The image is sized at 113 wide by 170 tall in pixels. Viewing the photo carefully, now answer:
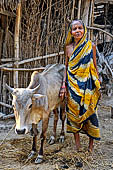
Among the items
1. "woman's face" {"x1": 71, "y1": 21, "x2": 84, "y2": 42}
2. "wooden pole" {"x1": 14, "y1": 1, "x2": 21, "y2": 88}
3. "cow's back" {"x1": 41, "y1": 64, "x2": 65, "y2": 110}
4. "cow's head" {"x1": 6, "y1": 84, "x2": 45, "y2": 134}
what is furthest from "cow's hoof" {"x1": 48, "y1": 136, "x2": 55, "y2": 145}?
"woman's face" {"x1": 71, "y1": 21, "x2": 84, "y2": 42}

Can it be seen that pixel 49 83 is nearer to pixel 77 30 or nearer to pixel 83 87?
pixel 83 87

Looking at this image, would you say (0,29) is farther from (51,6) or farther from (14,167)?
(14,167)

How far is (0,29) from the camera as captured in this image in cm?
551

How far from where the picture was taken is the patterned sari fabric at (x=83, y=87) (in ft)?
10.2

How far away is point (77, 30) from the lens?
3.09 meters

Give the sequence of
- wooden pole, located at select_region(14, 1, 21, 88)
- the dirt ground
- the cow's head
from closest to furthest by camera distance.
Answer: the cow's head < the dirt ground < wooden pole, located at select_region(14, 1, 21, 88)

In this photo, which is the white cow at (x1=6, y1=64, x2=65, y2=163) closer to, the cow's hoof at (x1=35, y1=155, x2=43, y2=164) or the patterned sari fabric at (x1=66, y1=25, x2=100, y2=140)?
the cow's hoof at (x1=35, y1=155, x2=43, y2=164)

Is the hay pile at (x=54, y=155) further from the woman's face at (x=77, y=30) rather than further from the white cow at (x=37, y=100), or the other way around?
the woman's face at (x=77, y=30)

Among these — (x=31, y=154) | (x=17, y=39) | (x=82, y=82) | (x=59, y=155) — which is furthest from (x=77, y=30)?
(x=17, y=39)

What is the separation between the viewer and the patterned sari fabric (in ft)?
10.2

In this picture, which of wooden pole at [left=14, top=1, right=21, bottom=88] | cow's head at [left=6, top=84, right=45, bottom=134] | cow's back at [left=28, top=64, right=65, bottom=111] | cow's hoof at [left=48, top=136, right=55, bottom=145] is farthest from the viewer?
wooden pole at [left=14, top=1, right=21, bottom=88]

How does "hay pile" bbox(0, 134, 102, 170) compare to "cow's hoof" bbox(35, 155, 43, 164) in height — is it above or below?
below

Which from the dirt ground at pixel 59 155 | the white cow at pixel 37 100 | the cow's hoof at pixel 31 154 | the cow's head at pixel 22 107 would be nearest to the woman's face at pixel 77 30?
the white cow at pixel 37 100

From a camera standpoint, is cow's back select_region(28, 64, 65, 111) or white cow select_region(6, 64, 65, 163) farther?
cow's back select_region(28, 64, 65, 111)
